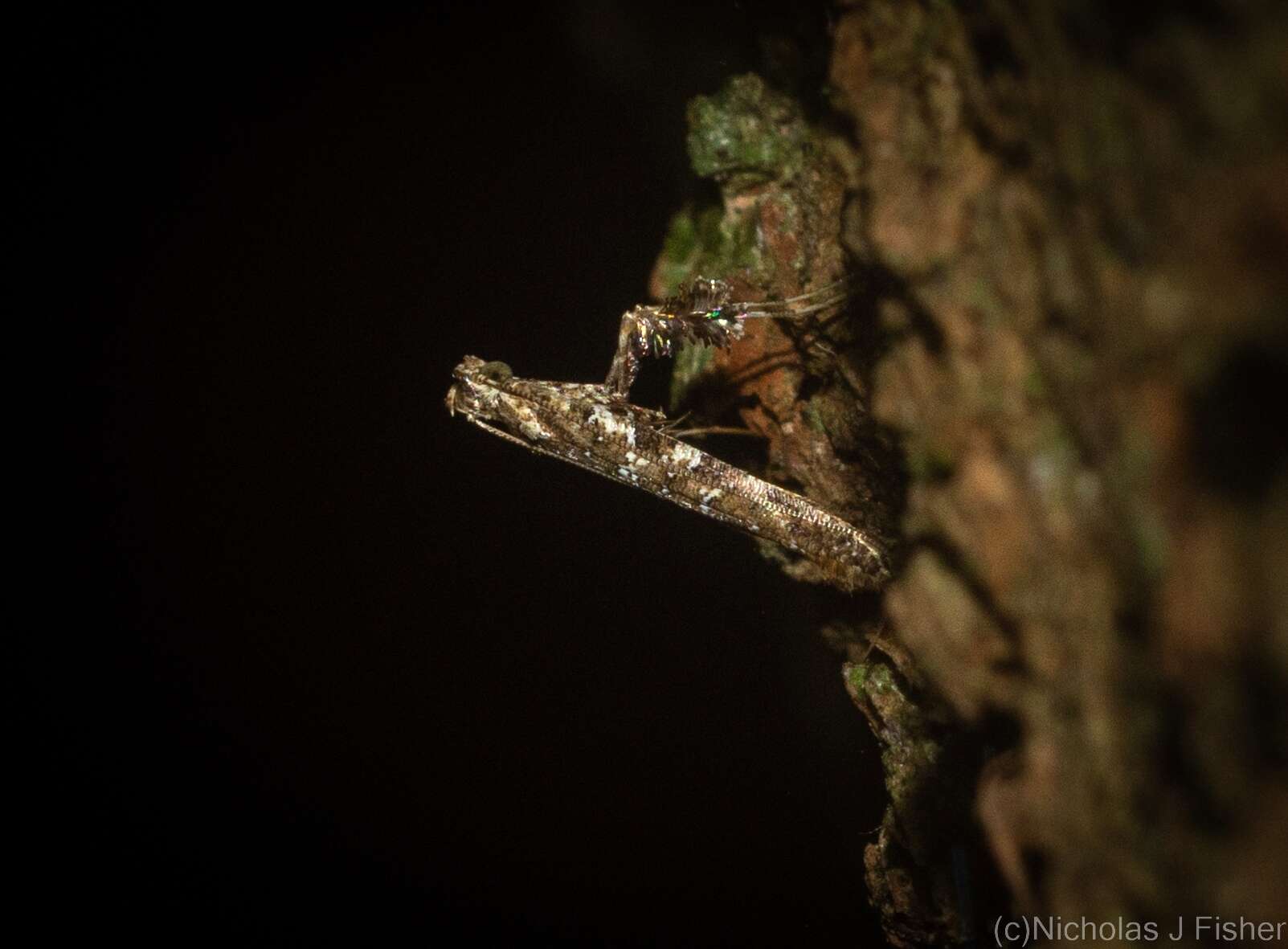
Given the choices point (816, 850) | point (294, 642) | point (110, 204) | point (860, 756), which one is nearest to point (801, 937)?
point (816, 850)

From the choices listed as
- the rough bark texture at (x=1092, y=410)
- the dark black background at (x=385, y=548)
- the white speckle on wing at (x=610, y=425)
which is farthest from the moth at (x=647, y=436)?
the rough bark texture at (x=1092, y=410)

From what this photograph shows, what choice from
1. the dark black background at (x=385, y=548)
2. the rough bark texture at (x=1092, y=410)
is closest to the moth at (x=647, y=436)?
the dark black background at (x=385, y=548)

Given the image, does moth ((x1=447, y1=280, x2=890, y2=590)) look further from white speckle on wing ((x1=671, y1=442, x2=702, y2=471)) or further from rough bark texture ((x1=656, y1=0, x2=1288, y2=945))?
rough bark texture ((x1=656, y1=0, x2=1288, y2=945))

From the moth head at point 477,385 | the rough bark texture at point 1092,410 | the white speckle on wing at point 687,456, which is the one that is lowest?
the rough bark texture at point 1092,410

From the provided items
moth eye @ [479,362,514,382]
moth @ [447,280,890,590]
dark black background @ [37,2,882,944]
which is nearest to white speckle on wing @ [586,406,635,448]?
moth @ [447,280,890,590]

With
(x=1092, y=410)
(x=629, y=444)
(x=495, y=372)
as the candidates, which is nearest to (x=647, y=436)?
(x=629, y=444)

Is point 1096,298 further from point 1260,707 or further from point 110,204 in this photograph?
point 110,204

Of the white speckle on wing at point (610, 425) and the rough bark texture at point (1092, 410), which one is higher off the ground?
the white speckle on wing at point (610, 425)

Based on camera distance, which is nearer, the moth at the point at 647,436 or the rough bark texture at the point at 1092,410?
the rough bark texture at the point at 1092,410

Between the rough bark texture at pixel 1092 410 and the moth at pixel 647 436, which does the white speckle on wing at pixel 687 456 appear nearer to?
the moth at pixel 647 436
